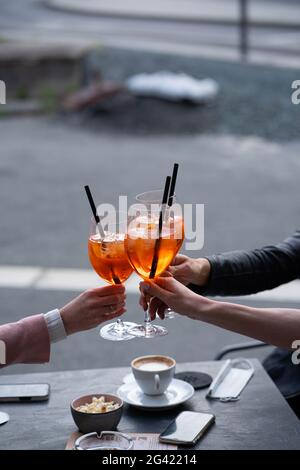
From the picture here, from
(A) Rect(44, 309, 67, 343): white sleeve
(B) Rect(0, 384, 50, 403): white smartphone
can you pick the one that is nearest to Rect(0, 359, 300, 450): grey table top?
(B) Rect(0, 384, 50, 403): white smartphone

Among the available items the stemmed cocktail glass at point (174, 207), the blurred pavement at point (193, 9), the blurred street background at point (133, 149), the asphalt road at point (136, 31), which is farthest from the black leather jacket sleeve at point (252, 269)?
the blurred pavement at point (193, 9)

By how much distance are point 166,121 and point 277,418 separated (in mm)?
9219

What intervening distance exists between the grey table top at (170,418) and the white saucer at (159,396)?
0.08 feet

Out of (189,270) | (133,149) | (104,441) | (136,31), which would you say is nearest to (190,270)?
(189,270)

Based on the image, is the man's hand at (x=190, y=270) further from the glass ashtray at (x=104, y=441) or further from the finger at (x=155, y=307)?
the glass ashtray at (x=104, y=441)

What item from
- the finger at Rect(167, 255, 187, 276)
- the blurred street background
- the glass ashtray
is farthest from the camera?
the blurred street background

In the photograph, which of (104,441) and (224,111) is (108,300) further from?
(224,111)

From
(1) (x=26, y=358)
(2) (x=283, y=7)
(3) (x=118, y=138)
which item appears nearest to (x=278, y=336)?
(1) (x=26, y=358)

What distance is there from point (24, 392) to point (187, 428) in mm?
543

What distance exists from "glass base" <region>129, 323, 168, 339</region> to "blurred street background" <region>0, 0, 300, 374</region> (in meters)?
2.44

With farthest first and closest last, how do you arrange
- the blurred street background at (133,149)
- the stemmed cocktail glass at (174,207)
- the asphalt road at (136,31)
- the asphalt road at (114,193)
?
the asphalt road at (136,31), the blurred street background at (133,149), the asphalt road at (114,193), the stemmed cocktail glass at (174,207)

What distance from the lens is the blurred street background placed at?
5.56 m

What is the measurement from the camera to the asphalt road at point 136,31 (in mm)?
14797

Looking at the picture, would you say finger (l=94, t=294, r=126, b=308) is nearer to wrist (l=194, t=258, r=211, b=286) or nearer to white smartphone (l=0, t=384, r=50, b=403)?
white smartphone (l=0, t=384, r=50, b=403)
